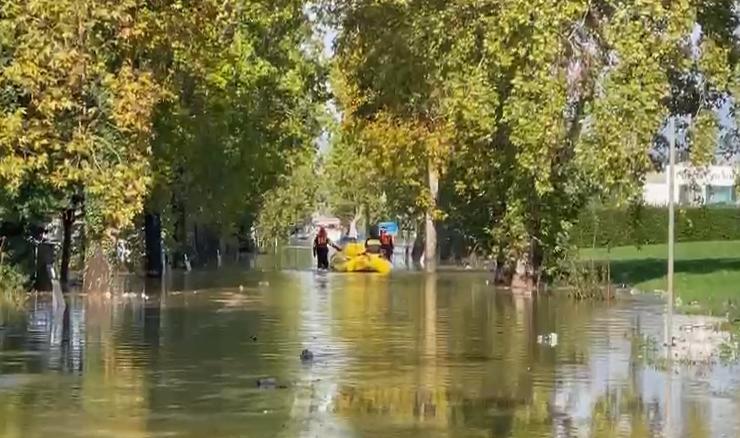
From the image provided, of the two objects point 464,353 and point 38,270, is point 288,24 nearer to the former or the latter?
point 38,270

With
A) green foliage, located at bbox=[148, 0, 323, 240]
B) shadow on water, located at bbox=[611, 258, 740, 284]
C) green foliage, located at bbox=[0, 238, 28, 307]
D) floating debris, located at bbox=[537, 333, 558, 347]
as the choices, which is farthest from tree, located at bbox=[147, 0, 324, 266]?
shadow on water, located at bbox=[611, 258, 740, 284]

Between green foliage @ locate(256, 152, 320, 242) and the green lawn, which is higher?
green foliage @ locate(256, 152, 320, 242)

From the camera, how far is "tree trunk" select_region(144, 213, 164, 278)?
1525 inches

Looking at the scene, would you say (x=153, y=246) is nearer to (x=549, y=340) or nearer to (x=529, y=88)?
(x=529, y=88)

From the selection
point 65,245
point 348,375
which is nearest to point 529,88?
point 348,375

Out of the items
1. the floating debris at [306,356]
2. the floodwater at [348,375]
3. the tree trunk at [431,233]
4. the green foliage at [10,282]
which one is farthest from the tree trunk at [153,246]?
the floating debris at [306,356]

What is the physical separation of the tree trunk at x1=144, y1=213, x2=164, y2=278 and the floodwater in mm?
11182

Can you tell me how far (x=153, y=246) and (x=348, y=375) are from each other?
23485mm

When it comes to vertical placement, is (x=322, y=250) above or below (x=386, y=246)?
below

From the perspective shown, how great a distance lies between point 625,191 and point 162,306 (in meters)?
8.92

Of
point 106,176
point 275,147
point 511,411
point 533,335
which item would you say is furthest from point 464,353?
point 275,147

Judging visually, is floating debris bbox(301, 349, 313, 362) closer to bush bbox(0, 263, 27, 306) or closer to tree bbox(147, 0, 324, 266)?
bush bbox(0, 263, 27, 306)

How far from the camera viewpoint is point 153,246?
38906 millimetres

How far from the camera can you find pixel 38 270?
3162 cm
